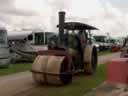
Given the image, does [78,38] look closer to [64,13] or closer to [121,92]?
[64,13]

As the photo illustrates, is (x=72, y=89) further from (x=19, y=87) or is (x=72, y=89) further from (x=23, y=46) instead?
(x=23, y=46)

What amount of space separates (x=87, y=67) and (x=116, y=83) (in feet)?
31.6

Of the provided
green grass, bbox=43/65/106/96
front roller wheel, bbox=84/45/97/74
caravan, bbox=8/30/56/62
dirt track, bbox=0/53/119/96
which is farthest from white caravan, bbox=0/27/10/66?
green grass, bbox=43/65/106/96

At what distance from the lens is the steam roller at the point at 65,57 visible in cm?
1229

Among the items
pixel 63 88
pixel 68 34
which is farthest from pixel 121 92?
pixel 68 34

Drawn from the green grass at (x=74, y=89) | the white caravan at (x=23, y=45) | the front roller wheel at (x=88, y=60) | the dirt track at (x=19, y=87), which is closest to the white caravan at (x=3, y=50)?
the white caravan at (x=23, y=45)

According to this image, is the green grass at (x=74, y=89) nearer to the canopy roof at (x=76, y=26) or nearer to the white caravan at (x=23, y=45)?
the canopy roof at (x=76, y=26)

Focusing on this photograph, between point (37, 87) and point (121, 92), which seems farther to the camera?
point (37, 87)

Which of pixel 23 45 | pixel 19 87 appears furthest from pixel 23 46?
pixel 19 87

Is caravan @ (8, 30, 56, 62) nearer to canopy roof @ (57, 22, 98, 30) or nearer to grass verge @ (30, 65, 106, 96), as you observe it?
canopy roof @ (57, 22, 98, 30)

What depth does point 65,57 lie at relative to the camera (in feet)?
41.7

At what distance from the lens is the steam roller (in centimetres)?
1229

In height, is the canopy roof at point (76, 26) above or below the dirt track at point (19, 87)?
above

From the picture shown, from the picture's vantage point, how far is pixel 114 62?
6.10 meters
